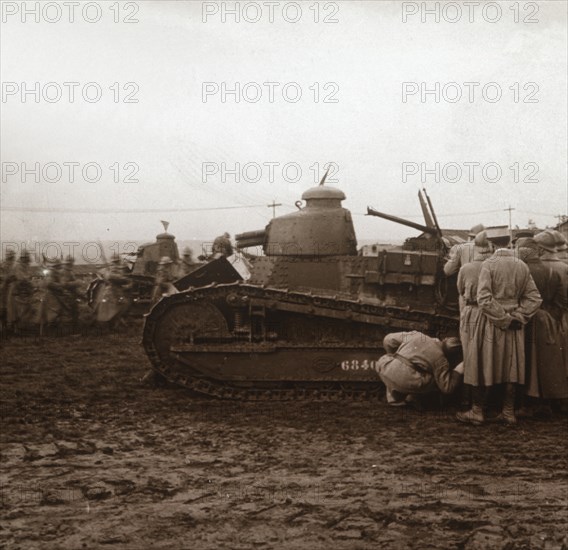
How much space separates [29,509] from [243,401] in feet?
14.6

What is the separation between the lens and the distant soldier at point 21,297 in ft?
53.2

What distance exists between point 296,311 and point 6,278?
9495mm

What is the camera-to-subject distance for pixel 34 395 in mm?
9289

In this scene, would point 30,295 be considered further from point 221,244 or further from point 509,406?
point 509,406

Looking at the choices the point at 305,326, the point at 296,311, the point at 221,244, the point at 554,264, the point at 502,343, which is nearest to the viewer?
the point at 502,343

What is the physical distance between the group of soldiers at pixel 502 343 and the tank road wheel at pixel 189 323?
236 cm

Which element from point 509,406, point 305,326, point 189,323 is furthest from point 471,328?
point 189,323

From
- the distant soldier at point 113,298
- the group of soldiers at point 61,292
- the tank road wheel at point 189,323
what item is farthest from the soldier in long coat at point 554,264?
the distant soldier at point 113,298

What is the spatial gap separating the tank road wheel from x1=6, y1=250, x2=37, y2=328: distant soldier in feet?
26.2

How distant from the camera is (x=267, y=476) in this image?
230 inches

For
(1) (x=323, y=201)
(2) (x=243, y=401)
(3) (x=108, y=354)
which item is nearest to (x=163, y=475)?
(2) (x=243, y=401)

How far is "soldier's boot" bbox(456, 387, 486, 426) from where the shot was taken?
25.2ft

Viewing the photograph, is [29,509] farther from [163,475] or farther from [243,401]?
[243,401]

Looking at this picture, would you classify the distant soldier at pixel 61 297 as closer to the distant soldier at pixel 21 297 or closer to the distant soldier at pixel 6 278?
the distant soldier at pixel 21 297
